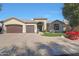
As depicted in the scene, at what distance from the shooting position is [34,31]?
1162cm

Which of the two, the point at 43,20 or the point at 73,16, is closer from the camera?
the point at 43,20

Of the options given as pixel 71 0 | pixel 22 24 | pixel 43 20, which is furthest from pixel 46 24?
pixel 71 0

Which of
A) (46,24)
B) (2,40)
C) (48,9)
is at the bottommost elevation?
(2,40)

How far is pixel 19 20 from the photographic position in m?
12.2

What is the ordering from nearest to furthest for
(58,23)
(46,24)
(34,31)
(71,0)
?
(71,0)
(34,31)
(46,24)
(58,23)

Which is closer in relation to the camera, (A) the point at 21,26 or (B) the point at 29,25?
(A) the point at 21,26

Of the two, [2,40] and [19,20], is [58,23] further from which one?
[2,40]

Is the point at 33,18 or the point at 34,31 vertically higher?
the point at 33,18

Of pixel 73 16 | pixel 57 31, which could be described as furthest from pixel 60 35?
pixel 73 16

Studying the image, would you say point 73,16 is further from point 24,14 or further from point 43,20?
point 24,14

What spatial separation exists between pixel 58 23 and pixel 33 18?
9.10 ft

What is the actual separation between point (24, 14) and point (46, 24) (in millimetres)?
2162

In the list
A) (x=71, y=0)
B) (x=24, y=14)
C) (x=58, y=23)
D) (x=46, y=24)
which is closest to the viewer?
(x=71, y=0)

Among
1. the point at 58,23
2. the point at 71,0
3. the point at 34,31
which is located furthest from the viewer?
the point at 58,23
